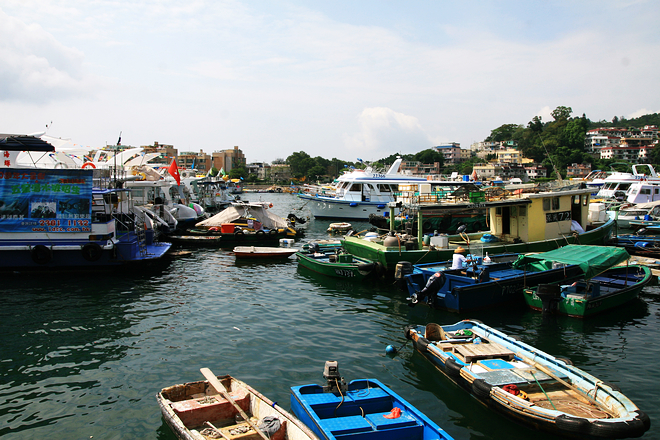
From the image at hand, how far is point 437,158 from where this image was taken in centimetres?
16700

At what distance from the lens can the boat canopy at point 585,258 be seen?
14.6 meters

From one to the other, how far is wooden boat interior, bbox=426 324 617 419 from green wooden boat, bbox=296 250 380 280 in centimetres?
815

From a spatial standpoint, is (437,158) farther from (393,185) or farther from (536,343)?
(536,343)

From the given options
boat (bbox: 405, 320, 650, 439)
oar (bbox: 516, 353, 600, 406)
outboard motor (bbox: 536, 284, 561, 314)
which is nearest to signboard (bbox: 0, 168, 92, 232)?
boat (bbox: 405, 320, 650, 439)

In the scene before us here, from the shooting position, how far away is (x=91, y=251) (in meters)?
19.9

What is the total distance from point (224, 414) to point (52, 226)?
16444 millimetres

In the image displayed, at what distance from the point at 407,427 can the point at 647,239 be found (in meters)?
26.9

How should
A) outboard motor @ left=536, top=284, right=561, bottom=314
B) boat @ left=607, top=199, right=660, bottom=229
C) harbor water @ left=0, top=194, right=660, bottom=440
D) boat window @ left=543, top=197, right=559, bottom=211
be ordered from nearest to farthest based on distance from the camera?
harbor water @ left=0, top=194, right=660, bottom=440 → outboard motor @ left=536, top=284, right=561, bottom=314 → boat window @ left=543, top=197, right=559, bottom=211 → boat @ left=607, top=199, right=660, bottom=229

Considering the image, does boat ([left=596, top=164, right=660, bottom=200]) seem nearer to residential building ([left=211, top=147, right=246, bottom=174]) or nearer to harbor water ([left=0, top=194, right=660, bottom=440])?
harbor water ([left=0, top=194, right=660, bottom=440])

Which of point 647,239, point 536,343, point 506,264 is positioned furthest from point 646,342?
point 647,239

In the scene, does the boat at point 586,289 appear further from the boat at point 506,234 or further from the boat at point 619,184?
the boat at point 619,184

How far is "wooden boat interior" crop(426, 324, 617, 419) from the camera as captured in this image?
808 centimetres

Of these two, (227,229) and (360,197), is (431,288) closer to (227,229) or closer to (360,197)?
(227,229)

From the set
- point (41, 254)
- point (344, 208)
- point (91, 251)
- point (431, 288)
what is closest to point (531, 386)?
point (431, 288)
